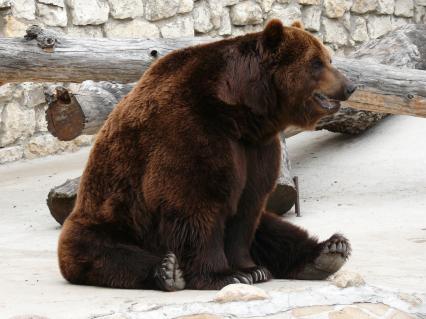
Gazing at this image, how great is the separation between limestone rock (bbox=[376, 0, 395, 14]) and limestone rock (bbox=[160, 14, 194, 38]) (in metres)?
3.47

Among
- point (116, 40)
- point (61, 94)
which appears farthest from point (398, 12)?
point (61, 94)

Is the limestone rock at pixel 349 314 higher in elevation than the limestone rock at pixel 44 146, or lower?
higher

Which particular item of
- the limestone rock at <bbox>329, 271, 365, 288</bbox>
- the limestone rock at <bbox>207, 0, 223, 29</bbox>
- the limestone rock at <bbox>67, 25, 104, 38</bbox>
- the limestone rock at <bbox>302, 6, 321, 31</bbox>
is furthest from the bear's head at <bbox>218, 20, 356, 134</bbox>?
the limestone rock at <bbox>302, 6, 321, 31</bbox>

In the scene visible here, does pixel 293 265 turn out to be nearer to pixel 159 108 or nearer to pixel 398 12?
pixel 159 108

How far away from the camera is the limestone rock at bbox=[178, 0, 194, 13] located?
36.4 ft

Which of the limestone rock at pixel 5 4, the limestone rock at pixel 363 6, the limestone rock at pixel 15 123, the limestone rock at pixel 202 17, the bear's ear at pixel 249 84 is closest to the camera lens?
the bear's ear at pixel 249 84

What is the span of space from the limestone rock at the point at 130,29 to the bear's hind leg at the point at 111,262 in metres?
5.91

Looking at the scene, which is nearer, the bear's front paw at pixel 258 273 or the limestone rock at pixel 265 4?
the bear's front paw at pixel 258 273

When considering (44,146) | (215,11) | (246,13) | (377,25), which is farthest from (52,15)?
(377,25)

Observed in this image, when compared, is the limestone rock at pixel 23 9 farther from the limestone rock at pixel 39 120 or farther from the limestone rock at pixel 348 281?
the limestone rock at pixel 348 281

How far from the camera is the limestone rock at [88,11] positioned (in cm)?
1012

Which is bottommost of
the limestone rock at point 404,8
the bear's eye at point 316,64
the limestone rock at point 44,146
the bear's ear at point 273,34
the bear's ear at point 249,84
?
the limestone rock at point 44,146

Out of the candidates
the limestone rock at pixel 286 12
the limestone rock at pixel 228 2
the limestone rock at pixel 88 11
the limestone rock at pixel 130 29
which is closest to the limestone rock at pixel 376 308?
the limestone rock at pixel 88 11

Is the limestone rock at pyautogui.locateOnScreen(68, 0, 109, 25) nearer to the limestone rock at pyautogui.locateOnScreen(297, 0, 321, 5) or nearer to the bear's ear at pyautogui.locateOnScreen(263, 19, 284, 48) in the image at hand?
the limestone rock at pyautogui.locateOnScreen(297, 0, 321, 5)
